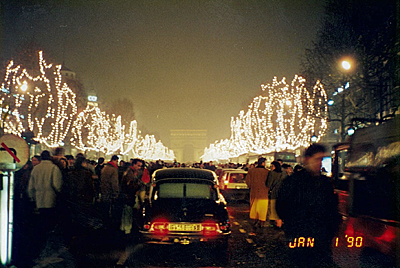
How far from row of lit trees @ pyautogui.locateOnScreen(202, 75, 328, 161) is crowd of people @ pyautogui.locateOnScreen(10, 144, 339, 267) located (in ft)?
76.8

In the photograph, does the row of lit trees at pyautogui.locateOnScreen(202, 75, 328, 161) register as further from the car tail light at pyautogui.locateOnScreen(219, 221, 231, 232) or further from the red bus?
the red bus

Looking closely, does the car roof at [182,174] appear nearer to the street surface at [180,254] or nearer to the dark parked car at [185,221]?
the dark parked car at [185,221]

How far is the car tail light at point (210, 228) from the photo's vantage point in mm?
8828

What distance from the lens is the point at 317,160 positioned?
615 centimetres

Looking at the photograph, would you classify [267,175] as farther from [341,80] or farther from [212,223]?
[341,80]

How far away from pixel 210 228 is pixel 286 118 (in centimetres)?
5218

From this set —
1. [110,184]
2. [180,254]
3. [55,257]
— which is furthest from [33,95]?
[180,254]

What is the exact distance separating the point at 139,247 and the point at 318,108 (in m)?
30.3

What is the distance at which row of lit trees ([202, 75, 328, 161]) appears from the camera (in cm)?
3869

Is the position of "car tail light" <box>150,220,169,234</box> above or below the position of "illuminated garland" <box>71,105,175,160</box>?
below

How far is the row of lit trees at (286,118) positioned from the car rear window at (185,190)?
2707 centimetres

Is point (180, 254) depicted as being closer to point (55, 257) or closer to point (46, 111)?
point (55, 257)

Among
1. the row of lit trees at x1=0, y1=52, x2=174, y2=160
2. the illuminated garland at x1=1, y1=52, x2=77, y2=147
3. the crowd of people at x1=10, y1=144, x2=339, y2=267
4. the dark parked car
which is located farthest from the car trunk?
the illuminated garland at x1=1, y1=52, x2=77, y2=147

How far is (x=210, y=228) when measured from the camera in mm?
8852
